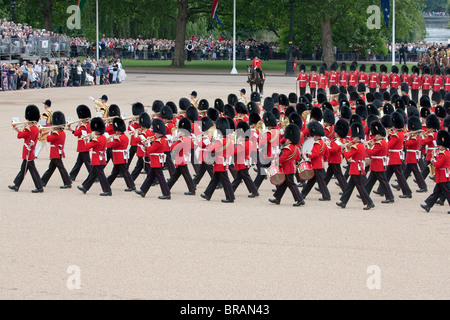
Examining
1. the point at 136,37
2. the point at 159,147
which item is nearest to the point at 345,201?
the point at 159,147

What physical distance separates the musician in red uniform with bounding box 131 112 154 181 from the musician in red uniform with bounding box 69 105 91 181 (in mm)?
878

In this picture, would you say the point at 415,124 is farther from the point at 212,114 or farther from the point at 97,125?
the point at 97,125

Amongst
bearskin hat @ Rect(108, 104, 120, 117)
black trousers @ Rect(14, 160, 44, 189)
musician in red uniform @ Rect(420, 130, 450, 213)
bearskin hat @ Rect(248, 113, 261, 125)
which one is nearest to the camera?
musician in red uniform @ Rect(420, 130, 450, 213)

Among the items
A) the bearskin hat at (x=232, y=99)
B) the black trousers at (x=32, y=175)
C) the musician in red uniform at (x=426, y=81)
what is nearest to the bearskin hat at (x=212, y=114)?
the bearskin hat at (x=232, y=99)

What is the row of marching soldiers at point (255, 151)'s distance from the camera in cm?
1337

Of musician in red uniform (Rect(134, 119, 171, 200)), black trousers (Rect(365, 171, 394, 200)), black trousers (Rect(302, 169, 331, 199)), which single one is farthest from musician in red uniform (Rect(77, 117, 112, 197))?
black trousers (Rect(365, 171, 394, 200))

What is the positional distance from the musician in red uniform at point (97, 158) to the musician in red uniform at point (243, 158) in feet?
6.99

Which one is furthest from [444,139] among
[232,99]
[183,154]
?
[232,99]

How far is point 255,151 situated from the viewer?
1505 centimetres

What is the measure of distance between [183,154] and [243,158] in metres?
1.07

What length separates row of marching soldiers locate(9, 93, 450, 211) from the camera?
526 inches

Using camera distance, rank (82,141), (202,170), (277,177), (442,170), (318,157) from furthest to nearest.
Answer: (82,141) → (202,170) → (318,157) → (277,177) → (442,170)

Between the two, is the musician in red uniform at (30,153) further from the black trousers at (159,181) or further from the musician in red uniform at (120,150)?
the black trousers at (159,181)

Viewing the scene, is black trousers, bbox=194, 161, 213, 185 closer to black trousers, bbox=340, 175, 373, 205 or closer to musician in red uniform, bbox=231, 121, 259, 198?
musician in red uniform, bbox=231, 121, 259, 198
